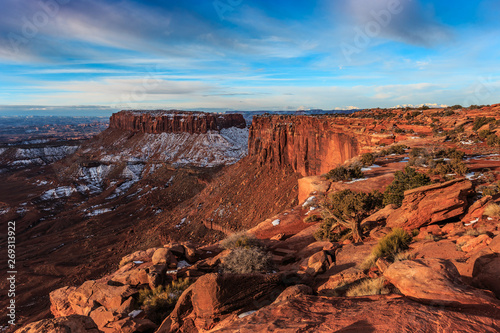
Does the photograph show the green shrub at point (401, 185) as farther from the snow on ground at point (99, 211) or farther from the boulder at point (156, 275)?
the snow on ground at point (99, 211)

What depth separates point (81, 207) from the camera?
5350 cm

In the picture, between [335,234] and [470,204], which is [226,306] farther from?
[470,204]

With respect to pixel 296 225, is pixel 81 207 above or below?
below

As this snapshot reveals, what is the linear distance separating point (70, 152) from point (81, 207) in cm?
8100

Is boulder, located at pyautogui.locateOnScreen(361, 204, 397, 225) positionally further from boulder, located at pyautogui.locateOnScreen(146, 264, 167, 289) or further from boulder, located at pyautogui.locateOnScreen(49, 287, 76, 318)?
boulder, located at pyautogui.locateOnScreen(49, 287, 76, 318)

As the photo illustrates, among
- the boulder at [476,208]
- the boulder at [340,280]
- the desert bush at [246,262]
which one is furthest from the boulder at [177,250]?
the boulder at [476,208]

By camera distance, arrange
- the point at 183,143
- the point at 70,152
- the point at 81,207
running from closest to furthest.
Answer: the point at 81,207 → the point at 183,143 → the point at 70,152

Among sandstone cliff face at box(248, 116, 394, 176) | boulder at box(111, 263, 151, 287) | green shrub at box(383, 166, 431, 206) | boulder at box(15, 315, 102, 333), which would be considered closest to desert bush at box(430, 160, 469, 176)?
green shrub at box(383, 166, 431, 206)

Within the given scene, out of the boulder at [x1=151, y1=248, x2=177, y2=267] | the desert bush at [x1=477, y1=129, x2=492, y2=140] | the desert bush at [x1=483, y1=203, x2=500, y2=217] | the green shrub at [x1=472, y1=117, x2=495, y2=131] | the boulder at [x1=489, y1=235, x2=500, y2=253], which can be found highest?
the green shrub at [x1=472, y1=117, x2=495, y2=131]

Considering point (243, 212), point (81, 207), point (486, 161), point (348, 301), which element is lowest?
point (81, 207)

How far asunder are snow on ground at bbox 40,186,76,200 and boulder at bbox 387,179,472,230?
74.0m

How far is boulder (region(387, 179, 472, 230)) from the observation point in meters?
10.1

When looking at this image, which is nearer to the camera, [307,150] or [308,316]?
[308,316]

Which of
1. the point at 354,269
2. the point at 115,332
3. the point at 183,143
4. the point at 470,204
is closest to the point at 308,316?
the point at 354,269
